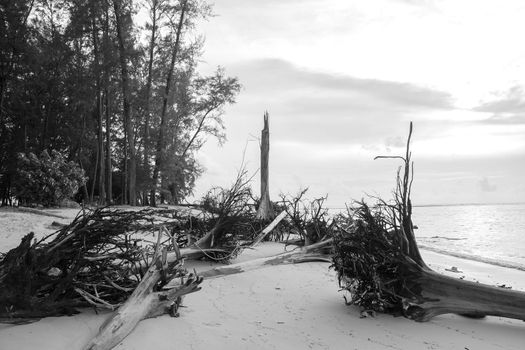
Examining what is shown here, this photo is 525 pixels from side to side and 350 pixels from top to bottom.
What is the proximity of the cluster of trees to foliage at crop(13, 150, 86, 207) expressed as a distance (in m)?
2.63

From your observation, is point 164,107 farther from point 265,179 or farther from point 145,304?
point 145,304

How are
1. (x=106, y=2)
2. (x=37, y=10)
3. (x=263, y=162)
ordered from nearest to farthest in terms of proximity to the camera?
(x=263, y=162) < (x=106, y=2) < (x=37, y=10)

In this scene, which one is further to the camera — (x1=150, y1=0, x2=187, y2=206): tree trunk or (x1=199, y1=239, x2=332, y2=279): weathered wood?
(x1=150, y1=0, x2=187, y2=206): tree trunk

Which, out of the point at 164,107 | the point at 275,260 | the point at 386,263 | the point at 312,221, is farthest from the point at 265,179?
the point at 164,107

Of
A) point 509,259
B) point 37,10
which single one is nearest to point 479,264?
point 509,259

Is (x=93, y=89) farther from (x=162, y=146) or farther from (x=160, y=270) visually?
(x=160, y=270)

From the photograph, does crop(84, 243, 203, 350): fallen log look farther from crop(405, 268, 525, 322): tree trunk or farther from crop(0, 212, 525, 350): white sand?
crop(405, 268, 525, 322): tree trunk

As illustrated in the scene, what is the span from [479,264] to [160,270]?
7.26 meters

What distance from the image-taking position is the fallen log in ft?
9.53

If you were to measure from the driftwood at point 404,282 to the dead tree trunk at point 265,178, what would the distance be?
225 inches

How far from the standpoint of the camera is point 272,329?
11.5 ft

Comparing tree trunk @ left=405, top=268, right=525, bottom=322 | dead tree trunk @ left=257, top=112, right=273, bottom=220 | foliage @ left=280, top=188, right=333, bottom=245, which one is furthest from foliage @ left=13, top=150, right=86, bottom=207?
tree trunk @ left=405, top=268, right=525, bottom=322

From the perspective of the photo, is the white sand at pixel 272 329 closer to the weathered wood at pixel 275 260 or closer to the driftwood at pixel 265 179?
the weathered wood at pixel 275 260

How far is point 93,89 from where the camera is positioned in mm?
20109
